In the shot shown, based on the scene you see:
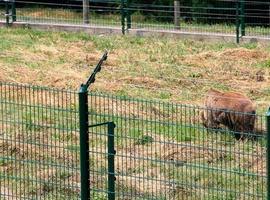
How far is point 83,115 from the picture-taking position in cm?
889

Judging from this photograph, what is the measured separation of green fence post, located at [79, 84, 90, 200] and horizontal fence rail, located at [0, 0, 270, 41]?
1230 cm

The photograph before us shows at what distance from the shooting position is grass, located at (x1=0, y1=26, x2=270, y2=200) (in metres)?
10.8

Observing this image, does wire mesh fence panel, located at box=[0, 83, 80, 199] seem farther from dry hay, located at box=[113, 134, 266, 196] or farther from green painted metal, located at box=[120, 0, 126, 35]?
green painted metal, located at box=[120, 0, 126, 35]

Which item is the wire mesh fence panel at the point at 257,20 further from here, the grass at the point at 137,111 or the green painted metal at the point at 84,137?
the green painted metal at the point at 84,137

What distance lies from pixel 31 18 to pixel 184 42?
16.1 ft

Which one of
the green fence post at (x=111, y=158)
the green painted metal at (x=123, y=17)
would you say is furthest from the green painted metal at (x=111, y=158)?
the green painted metal at (x=123, y=17)

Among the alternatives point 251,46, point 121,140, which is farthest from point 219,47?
point 121,140

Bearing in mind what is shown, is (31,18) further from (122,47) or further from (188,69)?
(188,69)

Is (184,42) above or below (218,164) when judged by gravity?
above

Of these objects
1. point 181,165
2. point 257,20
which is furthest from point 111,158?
point 257,20

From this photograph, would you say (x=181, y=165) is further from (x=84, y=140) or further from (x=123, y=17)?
(x=123, y=17)

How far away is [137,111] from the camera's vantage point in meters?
A: 14.0

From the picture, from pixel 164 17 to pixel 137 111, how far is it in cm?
1184

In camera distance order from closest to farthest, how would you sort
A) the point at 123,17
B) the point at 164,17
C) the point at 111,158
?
the point at 111,158 < the point at 123,17 < the point at 164,17
